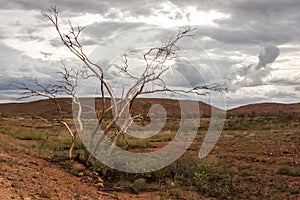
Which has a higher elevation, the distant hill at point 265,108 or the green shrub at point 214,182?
the green shrub at point 214,182

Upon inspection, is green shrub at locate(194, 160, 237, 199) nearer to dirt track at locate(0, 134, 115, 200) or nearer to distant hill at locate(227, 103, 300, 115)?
dirt track at locate(0, 134, 115, 200)

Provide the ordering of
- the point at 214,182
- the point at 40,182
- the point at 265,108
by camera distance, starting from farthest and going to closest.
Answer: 1. the point at 265,108
2. the point at 214,182
3. the point at 40,182

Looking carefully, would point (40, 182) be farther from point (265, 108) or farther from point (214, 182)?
point (265, 108)

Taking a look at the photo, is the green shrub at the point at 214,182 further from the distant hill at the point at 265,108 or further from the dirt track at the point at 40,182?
the distant hill at the point at 265,108

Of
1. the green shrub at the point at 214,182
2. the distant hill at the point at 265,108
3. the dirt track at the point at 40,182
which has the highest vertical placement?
the dirt track at the point at 40,182

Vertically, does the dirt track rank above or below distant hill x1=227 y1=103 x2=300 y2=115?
above

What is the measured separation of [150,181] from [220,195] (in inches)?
85.9

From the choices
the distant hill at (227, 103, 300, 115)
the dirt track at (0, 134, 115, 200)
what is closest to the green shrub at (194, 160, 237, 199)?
the dirt track at (0, 134, 115, 200)

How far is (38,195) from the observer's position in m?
7.43

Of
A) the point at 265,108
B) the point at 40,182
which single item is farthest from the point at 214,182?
the point at 265,108

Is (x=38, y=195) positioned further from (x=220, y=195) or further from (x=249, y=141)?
(x=249, y=141)

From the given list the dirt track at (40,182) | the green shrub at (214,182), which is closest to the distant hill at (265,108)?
the green shrub at (214,182)

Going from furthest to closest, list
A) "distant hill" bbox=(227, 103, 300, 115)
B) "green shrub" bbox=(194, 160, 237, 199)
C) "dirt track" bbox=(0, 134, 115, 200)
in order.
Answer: "distant hill" bbox=(227, 103, 300, 115) → "green shrub" bbox=(194, 160, 237, 199) → "dirt track" bbox=(0, 134, 115, 200)

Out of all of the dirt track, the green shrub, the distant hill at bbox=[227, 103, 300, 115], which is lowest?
the distant hill at bbox=[227, 103, 300, 115]
